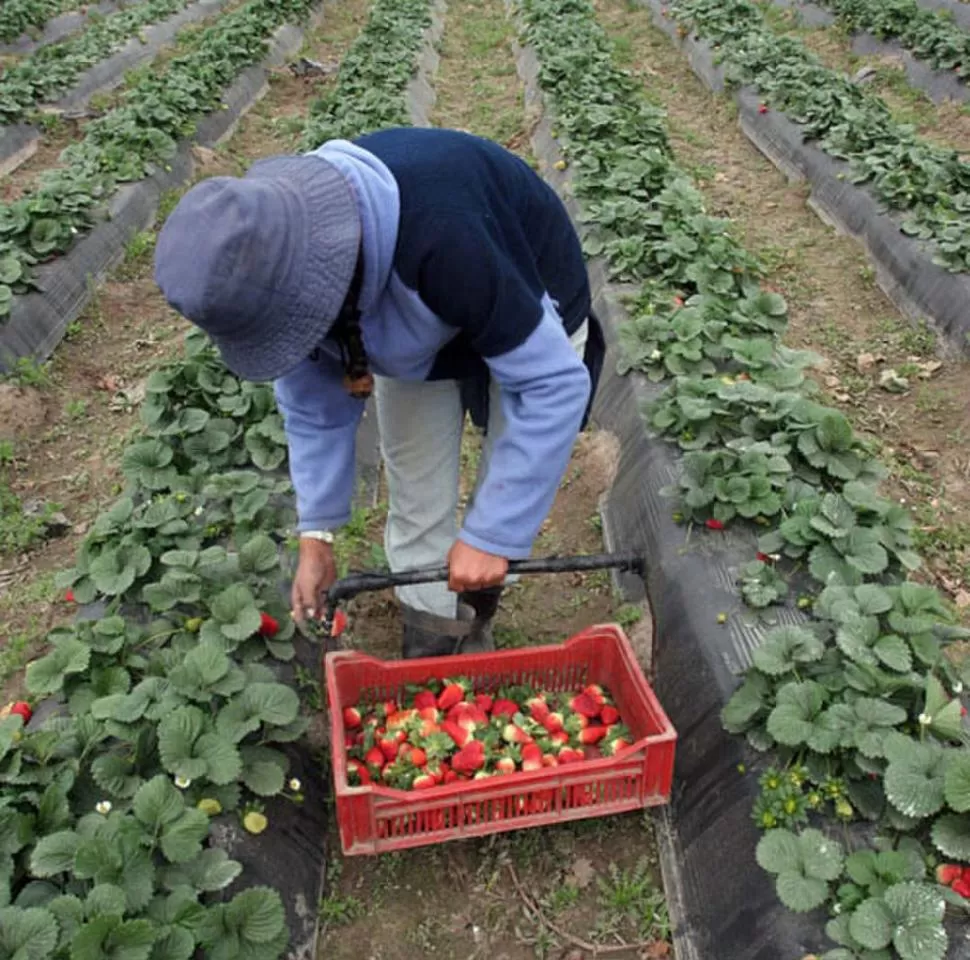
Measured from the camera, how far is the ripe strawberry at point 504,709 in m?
2.75

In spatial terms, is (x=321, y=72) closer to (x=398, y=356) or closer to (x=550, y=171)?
(x=550, y=171)

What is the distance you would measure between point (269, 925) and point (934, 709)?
1637 millimetres

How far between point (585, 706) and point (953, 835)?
1.05 m

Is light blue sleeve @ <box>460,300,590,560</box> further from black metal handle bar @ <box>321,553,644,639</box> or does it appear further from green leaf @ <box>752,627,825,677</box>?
green leaf @ <box>752,627,825,677</box>

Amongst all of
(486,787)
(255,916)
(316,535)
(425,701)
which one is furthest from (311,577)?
(255,916)

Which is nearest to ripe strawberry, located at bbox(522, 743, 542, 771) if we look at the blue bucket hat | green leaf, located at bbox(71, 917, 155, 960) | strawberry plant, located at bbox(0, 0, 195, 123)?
green leaf, located at bbox(71, 917, 155, 960)

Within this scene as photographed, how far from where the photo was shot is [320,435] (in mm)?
2414

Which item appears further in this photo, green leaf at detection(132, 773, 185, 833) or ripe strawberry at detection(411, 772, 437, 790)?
ripe strawberry at detection(411, 772, 437, 790)

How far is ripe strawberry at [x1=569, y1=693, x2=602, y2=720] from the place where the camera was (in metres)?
2.79

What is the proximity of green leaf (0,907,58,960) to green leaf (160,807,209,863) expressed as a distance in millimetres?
264

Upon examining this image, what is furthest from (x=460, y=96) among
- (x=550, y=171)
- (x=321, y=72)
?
(x=550, y=171)

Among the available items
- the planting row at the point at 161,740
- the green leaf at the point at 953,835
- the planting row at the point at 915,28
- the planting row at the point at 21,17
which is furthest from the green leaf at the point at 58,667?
the planting row at the point at 21,17

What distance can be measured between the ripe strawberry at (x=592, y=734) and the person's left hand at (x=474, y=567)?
2.39 ft

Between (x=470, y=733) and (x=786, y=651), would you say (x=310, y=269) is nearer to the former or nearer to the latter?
(x=470, y=733)
